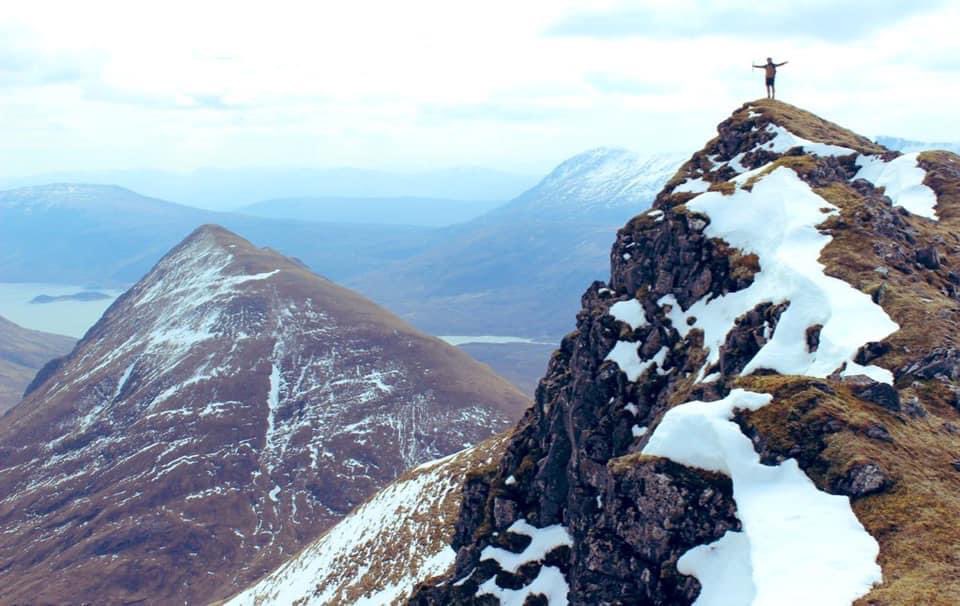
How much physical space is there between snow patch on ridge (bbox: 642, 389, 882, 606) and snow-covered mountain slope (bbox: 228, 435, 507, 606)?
41413mm

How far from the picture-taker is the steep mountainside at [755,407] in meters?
30.2

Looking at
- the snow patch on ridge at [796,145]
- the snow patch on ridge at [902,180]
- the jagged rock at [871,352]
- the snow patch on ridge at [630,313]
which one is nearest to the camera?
the jagged rock at [871,352]

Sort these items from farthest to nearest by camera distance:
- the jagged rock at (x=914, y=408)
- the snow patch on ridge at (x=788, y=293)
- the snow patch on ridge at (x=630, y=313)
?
1. the snow patch on ridge at (x=630, y=313)
2. the snow patch on ridge at (x=788, y=293)
3. the jagged rock at (x=914, y=408)

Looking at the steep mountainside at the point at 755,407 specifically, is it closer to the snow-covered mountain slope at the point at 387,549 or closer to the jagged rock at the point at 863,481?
the jagged rock at the point at 863,481

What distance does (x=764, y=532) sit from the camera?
3072cm

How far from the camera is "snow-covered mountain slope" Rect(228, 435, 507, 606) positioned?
272 feet

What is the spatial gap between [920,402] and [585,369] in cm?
2654

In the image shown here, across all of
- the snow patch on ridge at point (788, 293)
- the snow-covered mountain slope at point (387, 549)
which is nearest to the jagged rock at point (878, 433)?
the snow patch on ridge at point (788, 293)

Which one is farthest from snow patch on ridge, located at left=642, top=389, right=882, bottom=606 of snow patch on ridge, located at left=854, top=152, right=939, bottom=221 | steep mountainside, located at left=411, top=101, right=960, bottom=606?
snow patch on ridge, located at left=854, top=152, right=939, bottom=221

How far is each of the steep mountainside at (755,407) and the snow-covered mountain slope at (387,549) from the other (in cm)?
1969

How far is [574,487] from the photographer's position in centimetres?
5394

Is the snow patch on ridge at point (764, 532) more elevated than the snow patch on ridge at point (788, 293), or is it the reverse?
the snow patch on ridge at point (788, 293)

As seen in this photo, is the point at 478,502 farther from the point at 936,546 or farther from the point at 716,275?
the point at 936,546

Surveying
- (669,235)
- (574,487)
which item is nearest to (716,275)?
(669,235)
